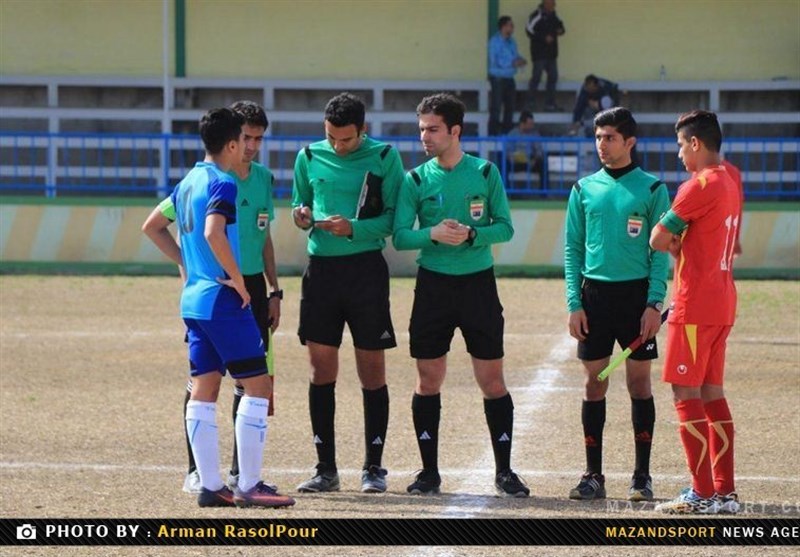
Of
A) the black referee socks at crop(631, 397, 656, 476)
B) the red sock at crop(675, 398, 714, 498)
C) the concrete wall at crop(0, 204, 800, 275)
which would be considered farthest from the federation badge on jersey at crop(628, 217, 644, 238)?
the concrete wall at crop(0, 204, 800, 275)

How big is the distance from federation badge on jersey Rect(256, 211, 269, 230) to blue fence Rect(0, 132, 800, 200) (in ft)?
42.3

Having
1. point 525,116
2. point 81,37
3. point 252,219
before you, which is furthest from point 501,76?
point 252,219

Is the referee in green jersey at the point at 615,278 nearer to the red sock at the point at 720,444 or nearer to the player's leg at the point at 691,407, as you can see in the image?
the player's leg at the point at 691,407

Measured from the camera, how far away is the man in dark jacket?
25.2 meters

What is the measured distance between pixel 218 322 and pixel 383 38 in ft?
66.2

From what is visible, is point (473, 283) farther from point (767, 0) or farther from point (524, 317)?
point (767, 0)

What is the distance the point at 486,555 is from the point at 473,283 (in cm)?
→ 190

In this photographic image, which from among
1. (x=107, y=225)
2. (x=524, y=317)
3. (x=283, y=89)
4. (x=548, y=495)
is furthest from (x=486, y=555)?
(x=283, y=89)

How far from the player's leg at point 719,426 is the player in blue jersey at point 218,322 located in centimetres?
217

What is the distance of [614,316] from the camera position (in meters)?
8.13

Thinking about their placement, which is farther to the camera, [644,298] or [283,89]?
[283,89]

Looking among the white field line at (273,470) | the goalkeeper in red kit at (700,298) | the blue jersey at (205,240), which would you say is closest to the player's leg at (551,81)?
the white field line at (273,470)

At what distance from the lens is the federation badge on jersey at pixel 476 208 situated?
8242mm

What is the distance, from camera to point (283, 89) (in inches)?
1055
